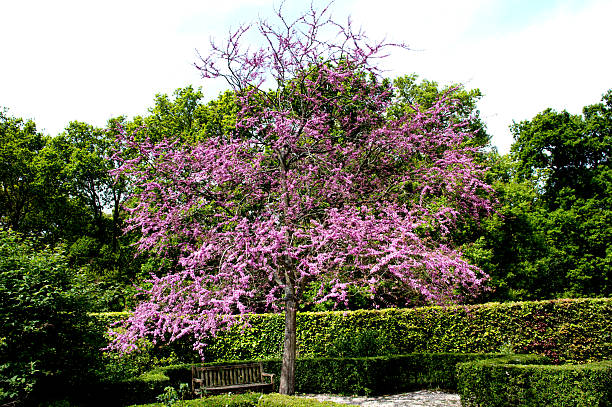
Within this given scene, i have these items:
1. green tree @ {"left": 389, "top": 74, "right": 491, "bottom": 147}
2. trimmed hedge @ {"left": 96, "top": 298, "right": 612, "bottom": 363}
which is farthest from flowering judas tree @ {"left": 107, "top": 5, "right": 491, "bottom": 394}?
green tree @ {"left": 389, "top": 74, "right": 491, "bottom": 147}

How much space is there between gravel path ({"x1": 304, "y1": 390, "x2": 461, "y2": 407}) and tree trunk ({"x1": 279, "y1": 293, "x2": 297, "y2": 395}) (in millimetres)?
2208

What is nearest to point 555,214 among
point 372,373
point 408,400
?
point 372,373

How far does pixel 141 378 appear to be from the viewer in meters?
9.68

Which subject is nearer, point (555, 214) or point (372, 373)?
point (372, 373)

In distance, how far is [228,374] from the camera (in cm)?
1052

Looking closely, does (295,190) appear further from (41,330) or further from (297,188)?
(41,330)

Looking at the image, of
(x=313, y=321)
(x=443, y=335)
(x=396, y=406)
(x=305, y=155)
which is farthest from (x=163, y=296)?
(x=443, y=335)

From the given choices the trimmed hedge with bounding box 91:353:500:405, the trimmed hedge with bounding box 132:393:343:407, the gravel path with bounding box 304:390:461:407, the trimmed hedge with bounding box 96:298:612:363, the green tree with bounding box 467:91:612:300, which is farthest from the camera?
the green tree with bounding box 467:91:612:300

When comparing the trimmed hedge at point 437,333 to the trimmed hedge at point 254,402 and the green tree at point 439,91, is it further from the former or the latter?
the green tree at point 439,91

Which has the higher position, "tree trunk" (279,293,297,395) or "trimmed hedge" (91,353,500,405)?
"tree trunk" (279,293,297,395)

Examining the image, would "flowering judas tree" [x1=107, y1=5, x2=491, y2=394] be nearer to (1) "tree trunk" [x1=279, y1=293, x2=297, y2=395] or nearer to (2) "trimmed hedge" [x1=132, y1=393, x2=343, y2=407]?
(1) "tree trunk" [x1=279, y1=293, x2=297, y2=395]

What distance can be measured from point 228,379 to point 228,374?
112 millimetres

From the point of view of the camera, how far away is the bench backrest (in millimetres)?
10266

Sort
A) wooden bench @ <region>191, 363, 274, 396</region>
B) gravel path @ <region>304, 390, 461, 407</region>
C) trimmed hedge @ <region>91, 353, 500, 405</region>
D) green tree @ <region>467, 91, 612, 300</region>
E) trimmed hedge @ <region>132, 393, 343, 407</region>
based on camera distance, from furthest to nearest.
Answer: green tree @ <region>467, 91, 612, 300</region>
trimmed hedge @ <region>91, 353, 500, 405</region>
wooden bench @ <region>191, 363, 274, 396</region>
gravel path @ <region>304, 390, 461, 407</region>
trimmed hedge @ <region>132, 393, 343, 407</region>
